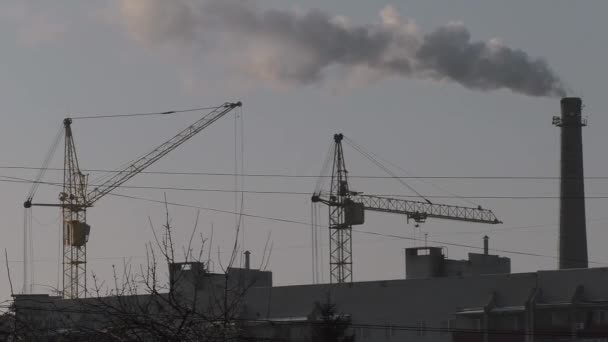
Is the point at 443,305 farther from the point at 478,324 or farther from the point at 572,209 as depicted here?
the point at 572,209

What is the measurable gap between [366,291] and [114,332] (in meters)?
53.3

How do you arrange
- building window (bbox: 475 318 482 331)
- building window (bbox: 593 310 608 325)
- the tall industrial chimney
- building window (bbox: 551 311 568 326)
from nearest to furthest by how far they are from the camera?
building window (bbox: 593 310 608 325) < building window (bbox: 551 311 568 326) < building window (bbox: 475 318 482 331) < the tall industrial chimney

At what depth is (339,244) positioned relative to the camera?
11694 centimetres

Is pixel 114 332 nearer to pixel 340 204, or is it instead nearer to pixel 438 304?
pixel 438 304

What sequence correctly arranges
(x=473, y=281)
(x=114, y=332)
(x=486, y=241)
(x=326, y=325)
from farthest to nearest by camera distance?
(x=486, y=241) → (x=473, y=281) → (x=326, y=325) → (x=114, y=332)

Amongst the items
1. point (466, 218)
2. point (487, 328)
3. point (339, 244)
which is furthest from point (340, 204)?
point (487, 328)

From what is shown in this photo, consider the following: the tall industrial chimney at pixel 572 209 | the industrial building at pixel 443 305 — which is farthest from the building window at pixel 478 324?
the tall industrial chimney at pixel 572 209

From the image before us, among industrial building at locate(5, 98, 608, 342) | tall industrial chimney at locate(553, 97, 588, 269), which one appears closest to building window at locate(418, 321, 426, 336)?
industrial building at locate(5, 98, 608, 342)

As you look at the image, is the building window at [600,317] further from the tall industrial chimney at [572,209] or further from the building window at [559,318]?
the tall industrial chimney at [572,209]

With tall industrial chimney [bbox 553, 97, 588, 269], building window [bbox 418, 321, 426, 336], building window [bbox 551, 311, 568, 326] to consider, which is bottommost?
building window [bbox 418, 321, 426, 336]


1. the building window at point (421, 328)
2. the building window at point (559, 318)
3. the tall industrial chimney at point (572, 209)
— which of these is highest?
the tall industrial chimney at point (572, 209)

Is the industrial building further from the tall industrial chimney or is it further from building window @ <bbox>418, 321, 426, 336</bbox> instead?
the tall industrial chimney

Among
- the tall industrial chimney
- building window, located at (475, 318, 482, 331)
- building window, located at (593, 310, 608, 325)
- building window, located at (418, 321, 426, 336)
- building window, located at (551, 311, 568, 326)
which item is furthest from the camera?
the tall industrial chimney

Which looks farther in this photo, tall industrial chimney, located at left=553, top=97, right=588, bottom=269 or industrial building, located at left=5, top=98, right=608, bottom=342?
tall industrial chimney, located at left=553, top=97, right=588, bottom=269
